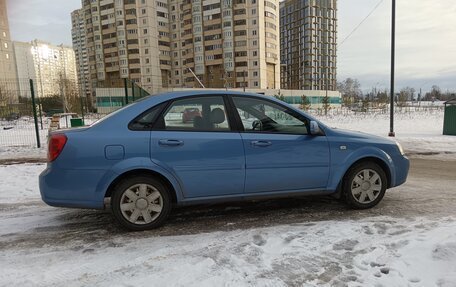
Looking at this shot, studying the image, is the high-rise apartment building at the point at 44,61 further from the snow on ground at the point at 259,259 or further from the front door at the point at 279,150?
the snow on ground at the point at 259,259

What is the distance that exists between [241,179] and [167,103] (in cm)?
132

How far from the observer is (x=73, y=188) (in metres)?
3.76

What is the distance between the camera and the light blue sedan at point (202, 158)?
→ 3750 millimetres

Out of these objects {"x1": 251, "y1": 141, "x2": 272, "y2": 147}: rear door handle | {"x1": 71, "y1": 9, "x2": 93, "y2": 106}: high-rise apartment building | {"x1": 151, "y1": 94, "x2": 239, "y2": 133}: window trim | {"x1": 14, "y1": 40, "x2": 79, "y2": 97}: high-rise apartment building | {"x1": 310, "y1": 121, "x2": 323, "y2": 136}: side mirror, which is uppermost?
{"x1": 71, "y1": 9, "x2": 93, "y2": 106}: high-rise apartment building

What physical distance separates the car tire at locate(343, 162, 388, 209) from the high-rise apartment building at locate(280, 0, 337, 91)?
114 meters

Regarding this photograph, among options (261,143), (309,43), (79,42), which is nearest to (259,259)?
(261,143)

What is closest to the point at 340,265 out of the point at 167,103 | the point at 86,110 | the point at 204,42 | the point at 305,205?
the point at 305,205

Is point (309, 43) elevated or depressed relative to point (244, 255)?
elevated

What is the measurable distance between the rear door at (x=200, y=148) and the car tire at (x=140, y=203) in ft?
0.89

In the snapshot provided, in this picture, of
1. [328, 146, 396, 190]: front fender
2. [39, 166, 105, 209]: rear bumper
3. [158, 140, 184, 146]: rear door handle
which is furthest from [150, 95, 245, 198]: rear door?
[328, 146, 396, 190]: front fender

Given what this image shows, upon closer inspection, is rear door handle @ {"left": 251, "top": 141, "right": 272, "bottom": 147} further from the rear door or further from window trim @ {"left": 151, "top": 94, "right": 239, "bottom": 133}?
window trim @ {"left": 151, "top": 94, "right": 239, "bottom": 133}

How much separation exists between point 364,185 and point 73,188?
150 inches

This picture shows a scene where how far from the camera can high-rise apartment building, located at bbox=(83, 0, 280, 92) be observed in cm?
7975

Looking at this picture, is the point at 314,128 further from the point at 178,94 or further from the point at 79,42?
the point at 79,42
